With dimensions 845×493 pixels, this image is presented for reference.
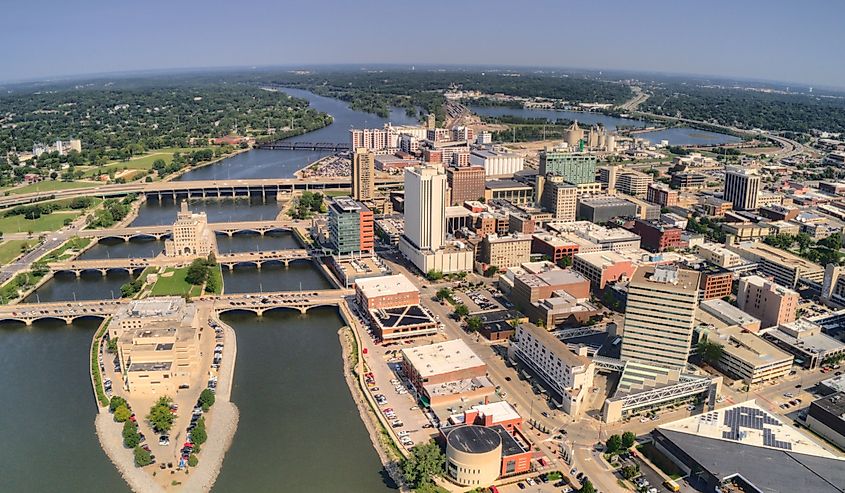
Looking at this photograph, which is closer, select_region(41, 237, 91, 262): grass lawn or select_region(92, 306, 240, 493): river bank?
select_region(92, 306, 240, 493): river bank

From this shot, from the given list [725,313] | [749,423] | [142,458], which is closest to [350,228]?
[142,458]

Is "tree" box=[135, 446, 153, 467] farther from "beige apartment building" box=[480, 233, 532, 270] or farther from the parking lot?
"beige apartment building" box=[480, 233, 532, 270]

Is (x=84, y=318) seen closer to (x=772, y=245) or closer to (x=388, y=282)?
(x=388, y=282)

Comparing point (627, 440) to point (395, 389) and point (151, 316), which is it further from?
point (151, 316)

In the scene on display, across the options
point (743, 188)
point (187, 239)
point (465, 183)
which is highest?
point (465, 183)

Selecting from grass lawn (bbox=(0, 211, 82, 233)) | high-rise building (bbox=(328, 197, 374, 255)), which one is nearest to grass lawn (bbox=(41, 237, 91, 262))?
grass lawn (bbox=(0, 211, 82, 233))

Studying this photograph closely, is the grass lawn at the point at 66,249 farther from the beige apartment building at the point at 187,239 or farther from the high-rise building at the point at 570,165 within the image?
the high-rise building at the point at 570,165

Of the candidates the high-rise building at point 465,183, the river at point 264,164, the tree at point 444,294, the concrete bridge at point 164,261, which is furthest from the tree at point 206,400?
the river at point 264,164
